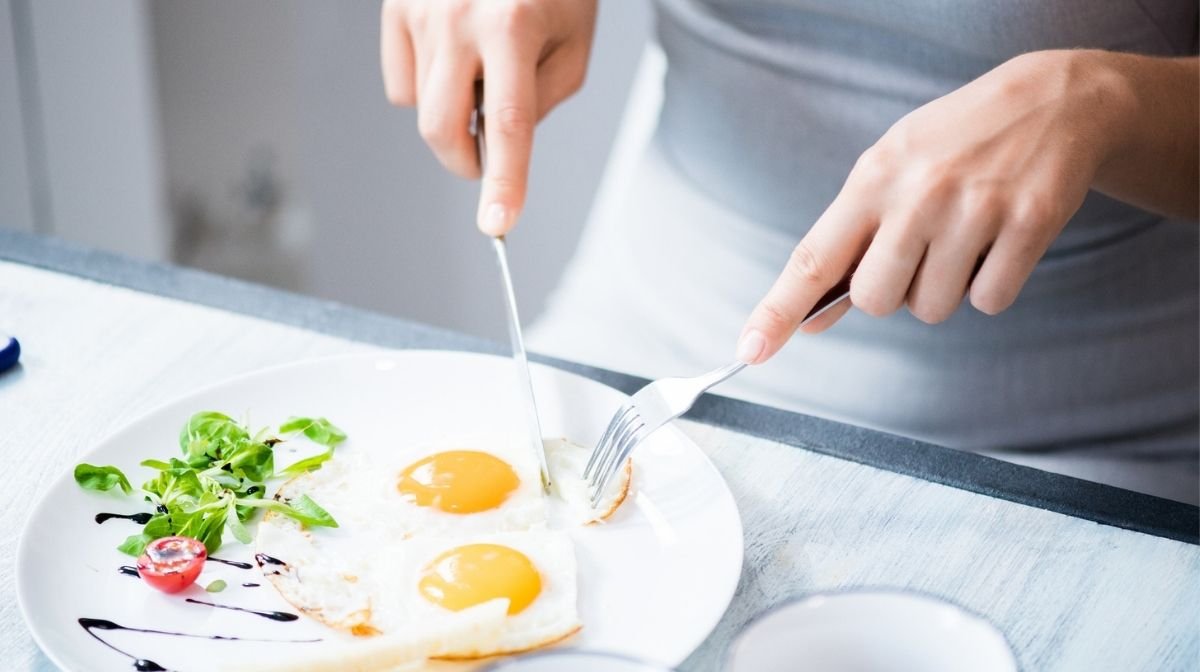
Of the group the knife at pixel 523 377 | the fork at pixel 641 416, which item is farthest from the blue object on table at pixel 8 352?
the fork at pixel 641 416

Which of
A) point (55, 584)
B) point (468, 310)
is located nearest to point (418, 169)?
point (468, 310)

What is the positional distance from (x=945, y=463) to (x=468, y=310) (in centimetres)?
268

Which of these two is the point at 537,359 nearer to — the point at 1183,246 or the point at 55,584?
the point at 55,584

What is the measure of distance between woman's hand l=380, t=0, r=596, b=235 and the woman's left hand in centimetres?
32

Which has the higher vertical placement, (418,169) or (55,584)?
(55,584)

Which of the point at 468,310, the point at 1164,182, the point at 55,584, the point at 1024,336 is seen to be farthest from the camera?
the point at 468,310

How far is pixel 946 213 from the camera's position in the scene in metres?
0.94

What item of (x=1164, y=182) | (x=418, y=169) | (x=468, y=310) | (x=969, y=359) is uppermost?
(x=1164, y=182)

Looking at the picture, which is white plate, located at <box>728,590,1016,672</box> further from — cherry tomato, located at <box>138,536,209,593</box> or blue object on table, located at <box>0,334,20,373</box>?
blue object on table, located at <box>0,334,20,373</box>

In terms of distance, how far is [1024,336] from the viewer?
140cm

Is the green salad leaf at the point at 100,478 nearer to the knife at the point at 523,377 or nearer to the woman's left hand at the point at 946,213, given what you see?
the knife at the point at 523,377

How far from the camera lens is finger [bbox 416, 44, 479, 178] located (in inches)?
47.8

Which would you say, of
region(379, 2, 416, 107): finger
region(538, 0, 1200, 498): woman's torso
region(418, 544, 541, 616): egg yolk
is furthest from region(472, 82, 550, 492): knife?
region(538, 0, 1200, 498): woman's torso

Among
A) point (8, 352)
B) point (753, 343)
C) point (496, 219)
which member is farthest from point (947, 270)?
point (8, 352)
